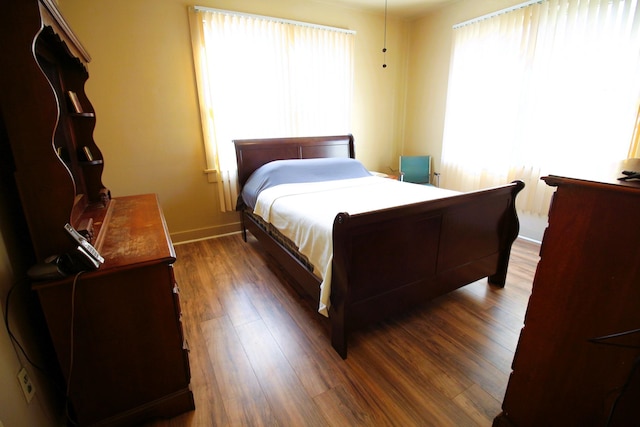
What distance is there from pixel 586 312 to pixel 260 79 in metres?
3.41

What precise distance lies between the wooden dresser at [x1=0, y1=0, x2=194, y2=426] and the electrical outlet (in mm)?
98

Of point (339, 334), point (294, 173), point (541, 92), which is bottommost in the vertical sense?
point (339, 334)

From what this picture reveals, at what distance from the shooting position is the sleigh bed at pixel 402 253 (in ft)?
5.31

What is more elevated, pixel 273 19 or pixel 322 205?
pixel 273 19

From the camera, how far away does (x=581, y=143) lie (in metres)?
2.80

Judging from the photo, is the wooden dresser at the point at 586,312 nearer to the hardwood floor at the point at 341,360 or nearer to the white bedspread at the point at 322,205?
the hardwood floor at the point at 341,360

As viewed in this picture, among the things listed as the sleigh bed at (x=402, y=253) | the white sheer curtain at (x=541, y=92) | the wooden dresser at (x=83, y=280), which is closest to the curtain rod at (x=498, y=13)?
the white sheer curtain at (x=541, y=92)

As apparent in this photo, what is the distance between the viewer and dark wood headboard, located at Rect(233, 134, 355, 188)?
335 centimetres

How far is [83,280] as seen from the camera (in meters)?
1.08

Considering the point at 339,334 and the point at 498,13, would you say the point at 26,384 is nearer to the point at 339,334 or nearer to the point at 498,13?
the point at 339,334

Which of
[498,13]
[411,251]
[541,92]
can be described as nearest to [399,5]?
[498,13]

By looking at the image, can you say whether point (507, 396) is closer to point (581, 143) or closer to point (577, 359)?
point (577, 359)

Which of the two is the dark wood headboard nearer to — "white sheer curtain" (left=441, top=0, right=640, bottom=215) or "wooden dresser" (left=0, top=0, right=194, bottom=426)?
"white sheer curtain" (left=441, top=0, right=640, bottom=215)

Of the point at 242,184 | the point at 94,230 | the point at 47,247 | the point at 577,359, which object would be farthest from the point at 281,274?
the point at 577,359
